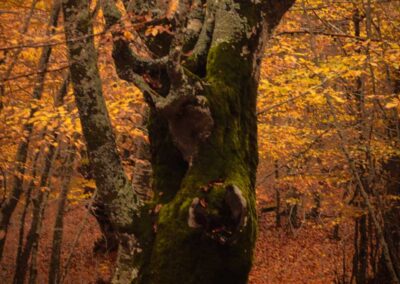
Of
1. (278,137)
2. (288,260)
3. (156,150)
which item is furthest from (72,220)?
(156,150)

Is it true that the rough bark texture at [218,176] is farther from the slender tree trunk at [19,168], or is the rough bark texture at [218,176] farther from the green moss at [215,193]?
the slender tree trunk at [19,168]

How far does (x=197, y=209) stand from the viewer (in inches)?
118

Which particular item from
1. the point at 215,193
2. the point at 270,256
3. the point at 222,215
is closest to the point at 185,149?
the point at 215,193

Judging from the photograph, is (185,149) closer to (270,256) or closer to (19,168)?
(19,168)

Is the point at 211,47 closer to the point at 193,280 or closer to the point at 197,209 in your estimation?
the point at 197,209

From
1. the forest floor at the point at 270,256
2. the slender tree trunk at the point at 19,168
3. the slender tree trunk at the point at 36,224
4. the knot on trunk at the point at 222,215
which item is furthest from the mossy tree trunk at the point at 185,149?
the forest floor at the point at 270,256

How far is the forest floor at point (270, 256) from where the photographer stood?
12.3 m

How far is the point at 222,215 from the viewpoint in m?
3.00

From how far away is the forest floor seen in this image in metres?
12.3

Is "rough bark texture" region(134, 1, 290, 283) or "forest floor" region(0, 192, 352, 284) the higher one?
"rough bark texture" region(134, 1, 290, 283)

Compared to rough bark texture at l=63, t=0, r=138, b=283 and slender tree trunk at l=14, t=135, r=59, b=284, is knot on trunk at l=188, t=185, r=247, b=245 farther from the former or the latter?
slender tree trunk at l=14, t=135, r=59, b=284

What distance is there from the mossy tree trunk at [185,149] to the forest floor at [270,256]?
7885 millimetres

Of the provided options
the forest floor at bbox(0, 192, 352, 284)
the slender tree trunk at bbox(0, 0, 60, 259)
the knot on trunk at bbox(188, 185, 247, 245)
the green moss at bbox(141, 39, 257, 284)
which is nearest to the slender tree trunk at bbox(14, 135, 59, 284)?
the slender tree trunk at bbox(0, 0, 60, 259)

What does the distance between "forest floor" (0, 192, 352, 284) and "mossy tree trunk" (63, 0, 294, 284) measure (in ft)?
25.9
